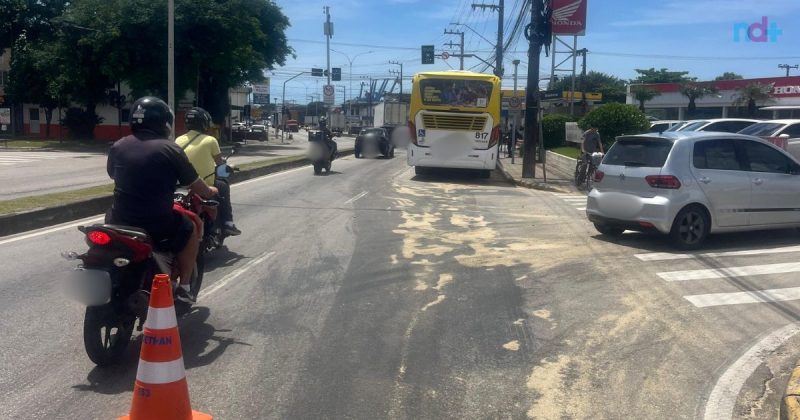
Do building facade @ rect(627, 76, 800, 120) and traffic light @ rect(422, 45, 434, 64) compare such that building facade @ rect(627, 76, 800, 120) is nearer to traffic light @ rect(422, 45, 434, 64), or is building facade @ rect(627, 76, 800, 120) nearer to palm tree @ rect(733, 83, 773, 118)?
palm tree @ rect(733, 83, 773, 118)

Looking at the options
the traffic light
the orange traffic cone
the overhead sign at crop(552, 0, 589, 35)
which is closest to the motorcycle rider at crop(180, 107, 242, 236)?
the orange traffic cone

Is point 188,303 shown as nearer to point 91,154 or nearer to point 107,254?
point 107,254

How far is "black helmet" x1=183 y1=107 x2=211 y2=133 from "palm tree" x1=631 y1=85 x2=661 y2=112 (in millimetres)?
59189

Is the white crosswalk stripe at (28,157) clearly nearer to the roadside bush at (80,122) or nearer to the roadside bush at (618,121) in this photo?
the roadside bush at (80,122)

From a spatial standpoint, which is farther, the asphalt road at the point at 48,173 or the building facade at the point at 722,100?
the building facade at the point at 722,100

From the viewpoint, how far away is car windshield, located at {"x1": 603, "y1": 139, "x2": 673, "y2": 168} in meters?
11.0

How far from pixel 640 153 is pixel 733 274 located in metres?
2.56

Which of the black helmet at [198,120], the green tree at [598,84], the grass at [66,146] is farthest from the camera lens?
the green tree at [598,84]

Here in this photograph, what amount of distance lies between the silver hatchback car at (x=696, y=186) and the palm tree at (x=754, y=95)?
4544 cm

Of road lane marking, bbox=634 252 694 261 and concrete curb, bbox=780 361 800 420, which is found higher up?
road lane marking, bbox=634 252 694 261

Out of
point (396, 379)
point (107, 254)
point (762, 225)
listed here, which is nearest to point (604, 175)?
point (762, 225)

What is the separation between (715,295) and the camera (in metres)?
8.35

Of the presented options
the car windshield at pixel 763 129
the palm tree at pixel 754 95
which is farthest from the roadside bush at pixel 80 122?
the palm tree at pixel 754 95

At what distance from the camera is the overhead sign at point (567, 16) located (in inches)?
934
